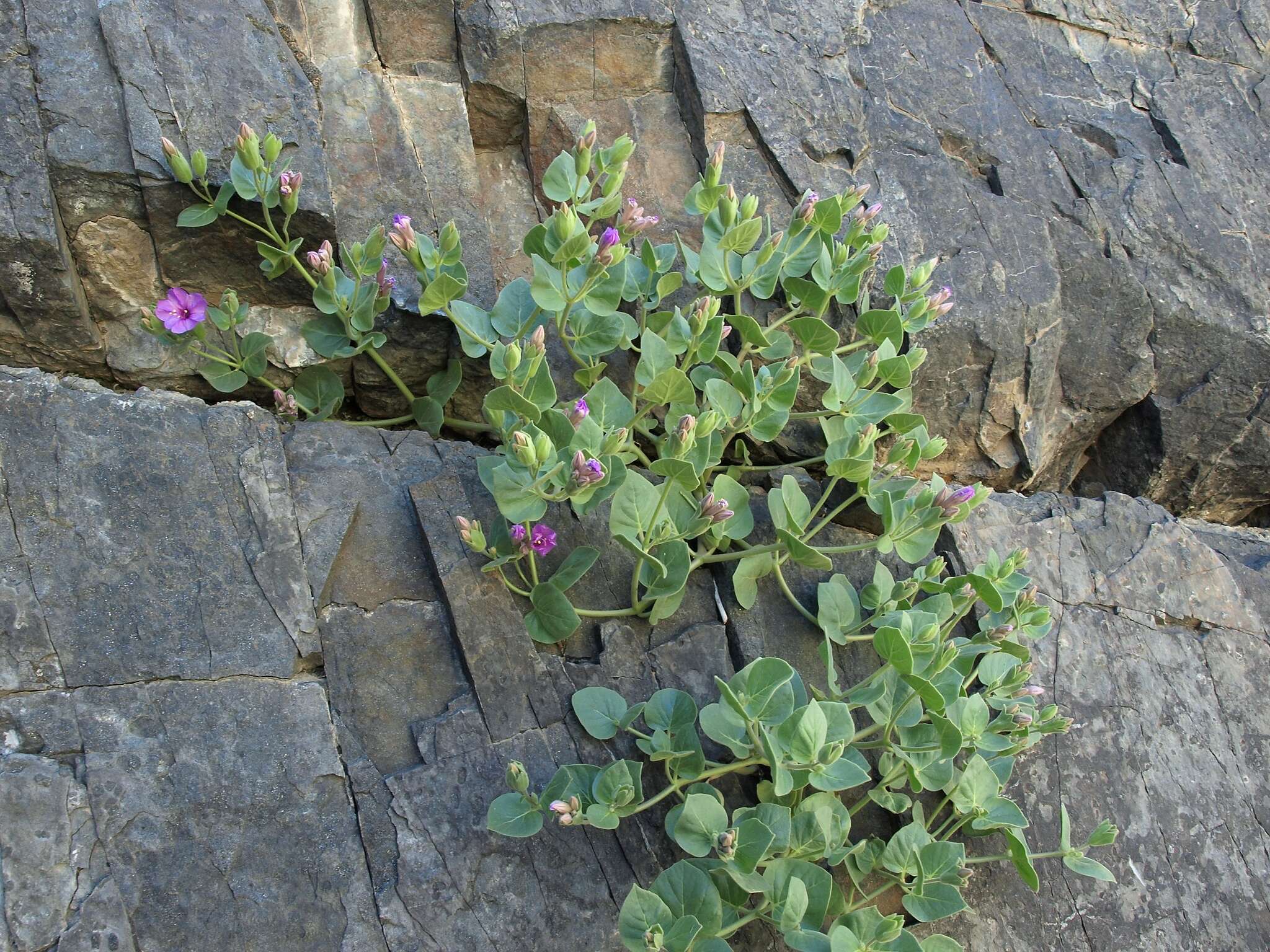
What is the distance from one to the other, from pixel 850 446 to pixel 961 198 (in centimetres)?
148

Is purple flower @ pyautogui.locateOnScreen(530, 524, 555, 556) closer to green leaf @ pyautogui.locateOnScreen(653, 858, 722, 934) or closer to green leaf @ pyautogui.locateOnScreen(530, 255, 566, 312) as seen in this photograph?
green leaf @ pyautogui.locateOnScreen(530, 255, 566, 312)

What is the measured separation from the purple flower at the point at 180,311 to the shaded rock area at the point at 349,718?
11.4 inches

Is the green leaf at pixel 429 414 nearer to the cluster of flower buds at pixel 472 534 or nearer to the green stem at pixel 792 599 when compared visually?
the cluster of flower buds at pixel 472 534

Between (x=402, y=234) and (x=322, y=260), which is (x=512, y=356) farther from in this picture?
(x=322, y=260)

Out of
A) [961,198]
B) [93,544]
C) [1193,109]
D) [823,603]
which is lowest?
[93,544]

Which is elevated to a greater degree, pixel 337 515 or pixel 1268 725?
pixel 1268 725

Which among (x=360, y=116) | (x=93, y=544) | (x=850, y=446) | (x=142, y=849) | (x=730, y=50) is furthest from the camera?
(x=730, y=50)

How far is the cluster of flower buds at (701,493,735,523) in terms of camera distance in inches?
96.5

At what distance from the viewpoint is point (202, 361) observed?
2.95 m

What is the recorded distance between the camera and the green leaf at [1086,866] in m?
2.54

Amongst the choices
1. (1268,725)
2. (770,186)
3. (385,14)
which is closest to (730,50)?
(770,186)

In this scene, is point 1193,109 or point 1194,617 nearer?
point 1194,617

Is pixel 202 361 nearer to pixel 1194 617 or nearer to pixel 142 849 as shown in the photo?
pixel 142 849

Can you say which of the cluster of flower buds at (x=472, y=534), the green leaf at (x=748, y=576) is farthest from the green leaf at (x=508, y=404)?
the green leaf at (x=748, y=576)
